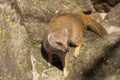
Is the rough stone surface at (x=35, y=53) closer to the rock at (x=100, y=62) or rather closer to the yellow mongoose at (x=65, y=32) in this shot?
the rock at (x=100, y=62)

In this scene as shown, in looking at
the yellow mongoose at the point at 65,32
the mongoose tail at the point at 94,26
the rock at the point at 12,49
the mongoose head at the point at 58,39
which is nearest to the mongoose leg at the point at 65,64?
the yellow mongoose at the point at 65,32

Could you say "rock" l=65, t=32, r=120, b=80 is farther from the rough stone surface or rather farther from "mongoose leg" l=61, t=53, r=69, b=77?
"mongoose leg" l=61, t=53, r=69, b=77

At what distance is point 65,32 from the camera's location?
4.82m

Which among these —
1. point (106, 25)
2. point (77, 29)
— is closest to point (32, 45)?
point (77, 29)

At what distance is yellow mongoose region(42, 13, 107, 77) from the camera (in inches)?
186

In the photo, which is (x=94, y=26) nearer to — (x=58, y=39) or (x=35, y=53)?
(x=58, y=39)

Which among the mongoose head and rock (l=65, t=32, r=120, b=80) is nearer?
rock (l=65, t=32, r=120, b=80)

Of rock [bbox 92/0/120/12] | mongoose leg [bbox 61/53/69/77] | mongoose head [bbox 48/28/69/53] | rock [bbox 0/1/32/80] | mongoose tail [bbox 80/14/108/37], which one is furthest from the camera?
rock [bbox 92/0/120/12]

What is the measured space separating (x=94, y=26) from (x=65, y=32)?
75 cm

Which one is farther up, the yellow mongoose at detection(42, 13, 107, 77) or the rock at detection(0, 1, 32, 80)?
the rock at detection(0, 1, 32, 80)

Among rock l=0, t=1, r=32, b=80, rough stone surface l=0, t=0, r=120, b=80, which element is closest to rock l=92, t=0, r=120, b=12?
rough stone surface l=0, t=0, r=120, b=80

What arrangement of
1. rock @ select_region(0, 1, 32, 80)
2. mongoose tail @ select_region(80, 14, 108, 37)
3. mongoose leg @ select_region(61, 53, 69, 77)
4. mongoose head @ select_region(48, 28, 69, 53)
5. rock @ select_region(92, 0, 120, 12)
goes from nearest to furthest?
rock @ select_region(0, 1, 32, 80) → mongoose head @ select_region(48, 28, 69, 53) → mongoose leg @ select_region(61, 53, 69, 77) → mongoose tail @ select_region(80, 14, 108, 37) → rock @ select_region(92, 0, 120, 12)

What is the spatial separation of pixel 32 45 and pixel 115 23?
63.9 inches

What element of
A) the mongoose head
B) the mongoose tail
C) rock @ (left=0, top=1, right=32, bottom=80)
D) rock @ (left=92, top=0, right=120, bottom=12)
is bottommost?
rock @ (left=92, top=0, right=120, bottom=12)
